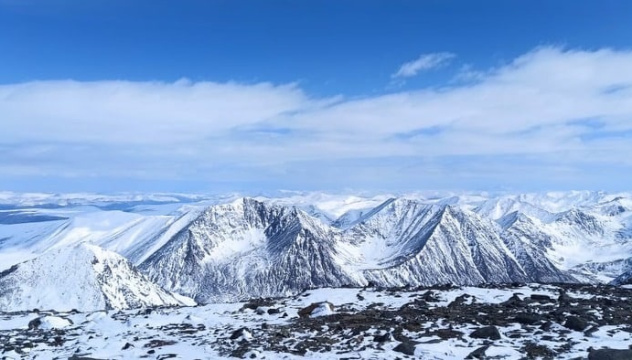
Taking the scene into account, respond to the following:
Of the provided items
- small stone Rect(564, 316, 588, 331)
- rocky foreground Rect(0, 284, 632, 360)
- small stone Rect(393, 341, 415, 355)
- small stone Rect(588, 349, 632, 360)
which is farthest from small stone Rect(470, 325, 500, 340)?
small stone Rect(588, 349, 632, 360)

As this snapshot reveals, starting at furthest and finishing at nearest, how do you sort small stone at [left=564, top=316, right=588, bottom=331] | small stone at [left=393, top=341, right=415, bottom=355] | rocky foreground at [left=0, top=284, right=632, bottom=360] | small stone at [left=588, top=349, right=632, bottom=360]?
small stone at [left=564, top=316, right=588, bottom=331] < rocky foreground at [left=0, top=284, right=632, bottom=360] < small stone at [left=393, top=341, right=415, bottom=355] < small stone at [left=588, top=349, right=632, bottom=360]

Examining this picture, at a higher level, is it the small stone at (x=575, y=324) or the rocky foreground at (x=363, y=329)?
the small stone at (x=575, y=324)

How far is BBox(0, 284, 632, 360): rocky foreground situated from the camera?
76.9ft

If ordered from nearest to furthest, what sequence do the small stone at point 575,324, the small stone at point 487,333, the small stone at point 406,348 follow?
the small stone at point 406,348
the small stone at point 487,333
the small stone at point 575,324

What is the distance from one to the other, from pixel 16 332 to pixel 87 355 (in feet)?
34.4

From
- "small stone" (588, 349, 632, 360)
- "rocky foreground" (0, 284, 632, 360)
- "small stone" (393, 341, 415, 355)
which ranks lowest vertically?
"rocky foreground" (0, 284, 632, 360)

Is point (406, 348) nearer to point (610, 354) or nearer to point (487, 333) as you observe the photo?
point (487, 333)

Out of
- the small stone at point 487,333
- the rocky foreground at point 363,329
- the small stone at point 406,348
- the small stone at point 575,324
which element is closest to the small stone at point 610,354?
the rocky foreground at point 363,329

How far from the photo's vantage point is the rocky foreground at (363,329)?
2345 cm

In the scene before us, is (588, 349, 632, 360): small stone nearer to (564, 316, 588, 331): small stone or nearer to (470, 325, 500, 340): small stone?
(470, 325, 500, 340): small stone

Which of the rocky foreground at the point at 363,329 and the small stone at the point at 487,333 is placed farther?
the small stone at the point at 487,333

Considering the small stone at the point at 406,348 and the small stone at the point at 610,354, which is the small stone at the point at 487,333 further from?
the small stone at the point at 610,354

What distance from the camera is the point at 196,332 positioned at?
29.4 m

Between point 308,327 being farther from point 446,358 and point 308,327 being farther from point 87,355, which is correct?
point 87,355
